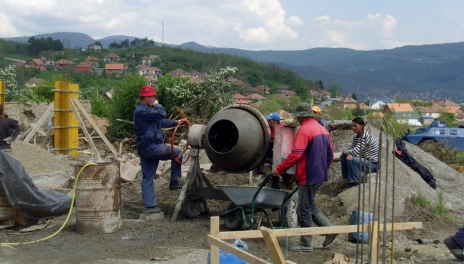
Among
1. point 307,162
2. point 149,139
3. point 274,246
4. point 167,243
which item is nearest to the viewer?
point 274,246

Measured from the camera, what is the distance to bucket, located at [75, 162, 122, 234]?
7102 mm

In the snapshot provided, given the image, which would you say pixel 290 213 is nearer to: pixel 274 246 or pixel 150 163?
pixel 150 163

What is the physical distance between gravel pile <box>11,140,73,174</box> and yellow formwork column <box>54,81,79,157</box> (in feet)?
4.88

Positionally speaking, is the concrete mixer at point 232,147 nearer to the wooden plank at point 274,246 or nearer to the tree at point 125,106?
the wooden plank at point 274,246

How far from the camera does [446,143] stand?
21469 millimetres

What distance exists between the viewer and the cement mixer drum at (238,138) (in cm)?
760

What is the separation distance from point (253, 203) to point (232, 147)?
51.2 inches

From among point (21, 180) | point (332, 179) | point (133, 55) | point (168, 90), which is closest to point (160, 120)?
point (21, 180)

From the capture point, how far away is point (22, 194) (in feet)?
24.5

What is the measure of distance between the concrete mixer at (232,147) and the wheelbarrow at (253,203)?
0.18 m

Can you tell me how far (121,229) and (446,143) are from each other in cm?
1705

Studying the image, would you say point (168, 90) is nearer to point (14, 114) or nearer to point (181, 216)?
point (14, 114)

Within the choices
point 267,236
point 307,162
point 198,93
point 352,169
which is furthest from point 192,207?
point 198,93

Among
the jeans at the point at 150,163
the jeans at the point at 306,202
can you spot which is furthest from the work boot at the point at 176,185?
the jeans at the point at 306,202
